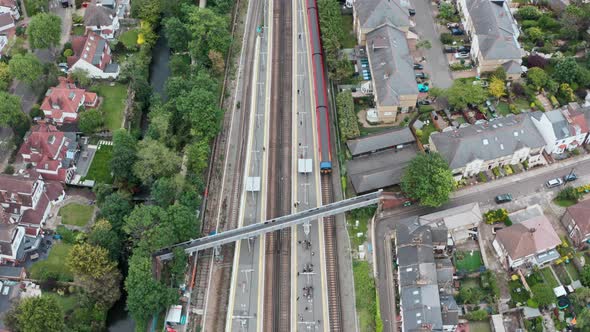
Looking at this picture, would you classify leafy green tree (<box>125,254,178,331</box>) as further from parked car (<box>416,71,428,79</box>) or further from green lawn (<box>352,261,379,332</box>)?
parked car (<box>416,71,428,79</box>)

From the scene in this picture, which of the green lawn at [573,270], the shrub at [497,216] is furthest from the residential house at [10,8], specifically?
the green lawn at [573,270]

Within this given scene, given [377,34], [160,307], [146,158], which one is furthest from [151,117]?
[377,34]

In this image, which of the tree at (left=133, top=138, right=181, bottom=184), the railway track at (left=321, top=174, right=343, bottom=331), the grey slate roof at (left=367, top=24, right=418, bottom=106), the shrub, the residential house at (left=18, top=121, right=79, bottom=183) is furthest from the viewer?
the grey slate roof at (left=367, top=24, right=418, bottom=106)

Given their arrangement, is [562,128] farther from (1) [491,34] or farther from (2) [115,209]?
(2) [115,209]

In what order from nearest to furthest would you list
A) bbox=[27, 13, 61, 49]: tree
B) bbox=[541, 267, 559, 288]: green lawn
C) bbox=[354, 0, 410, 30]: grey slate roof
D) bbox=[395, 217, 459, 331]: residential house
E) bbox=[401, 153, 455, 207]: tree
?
bbox=[395, 217, 459, 331]: residential house → bbox=[541, 267, 559, 288]: green lawn → bbox=[401, 153, 455, 207]: tree → bbox=[27, 13, 61, 49]: tree → bbox=[354, 0, 410, 30]: grey slate roof

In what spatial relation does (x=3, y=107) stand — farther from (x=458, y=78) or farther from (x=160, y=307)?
(x=458, y=78)

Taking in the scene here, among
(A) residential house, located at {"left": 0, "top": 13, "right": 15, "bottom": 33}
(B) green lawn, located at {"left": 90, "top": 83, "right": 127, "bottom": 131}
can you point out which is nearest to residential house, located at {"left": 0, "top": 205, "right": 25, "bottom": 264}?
(B) green lawn, located at {"left": 90, "top": 83, "right": 127, "bottom": 131}

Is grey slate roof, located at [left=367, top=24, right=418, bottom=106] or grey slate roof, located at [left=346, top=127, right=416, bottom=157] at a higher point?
grey slate roof, located at [left=367, top=24, right=418, bottom=106]

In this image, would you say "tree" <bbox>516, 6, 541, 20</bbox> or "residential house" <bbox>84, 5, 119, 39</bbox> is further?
"residential house" <bbox>84, 5, 119, 39</bbox>

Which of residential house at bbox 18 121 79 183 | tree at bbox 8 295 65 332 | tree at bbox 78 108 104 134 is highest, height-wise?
tree at bbox 78 108 104 134
